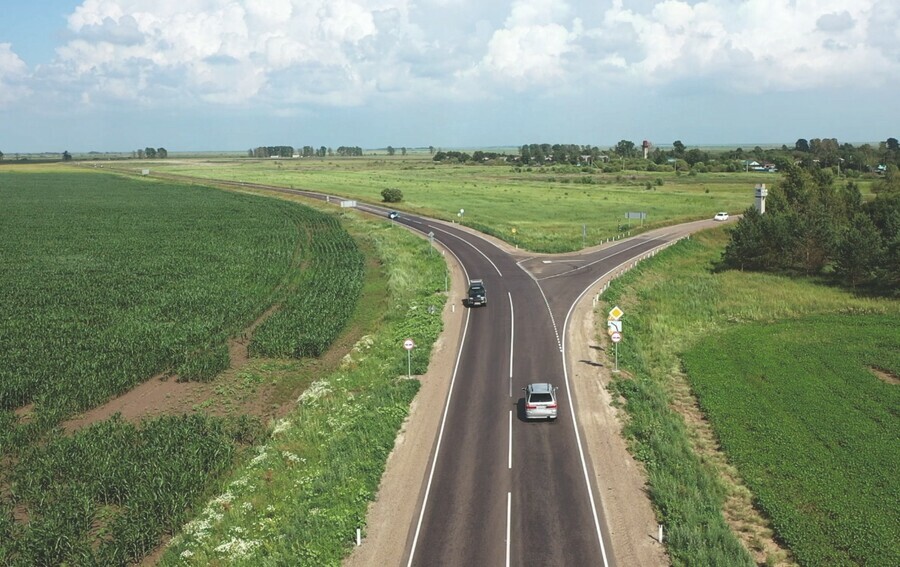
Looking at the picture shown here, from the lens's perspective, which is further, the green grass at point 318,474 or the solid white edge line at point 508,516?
the green grass at point 318,474

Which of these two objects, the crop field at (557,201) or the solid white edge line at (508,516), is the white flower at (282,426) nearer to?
the solid white edge line at (508,516)

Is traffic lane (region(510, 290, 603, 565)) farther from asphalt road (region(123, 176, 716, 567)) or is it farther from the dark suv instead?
the dark suv

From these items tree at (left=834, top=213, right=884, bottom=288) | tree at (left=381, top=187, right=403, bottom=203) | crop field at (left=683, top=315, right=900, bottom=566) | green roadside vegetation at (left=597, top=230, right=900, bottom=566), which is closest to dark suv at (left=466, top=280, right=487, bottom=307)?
green roadside vegetation at (left=597, top=230, right=900, bottom=566)

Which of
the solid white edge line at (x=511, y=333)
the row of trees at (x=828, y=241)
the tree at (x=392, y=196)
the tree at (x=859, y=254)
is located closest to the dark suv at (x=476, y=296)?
the solid white edge line at (x=511, y=333)

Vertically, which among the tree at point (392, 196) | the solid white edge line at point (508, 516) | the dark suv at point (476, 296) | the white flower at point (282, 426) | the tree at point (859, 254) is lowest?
the white flower at point (282, 426)

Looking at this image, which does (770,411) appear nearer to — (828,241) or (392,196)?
(828,241)

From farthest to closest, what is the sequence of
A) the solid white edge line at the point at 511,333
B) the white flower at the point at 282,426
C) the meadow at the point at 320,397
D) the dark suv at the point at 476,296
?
the dark suv at the point at 476,296
the solid white edge line at the point at 511,333
the white flower at the point at 282,426
the meadow at the point at 320,397
